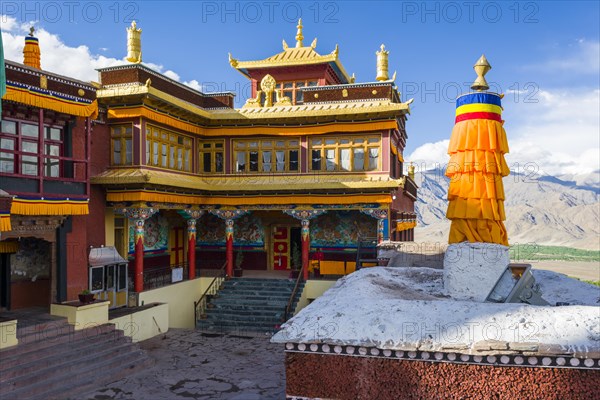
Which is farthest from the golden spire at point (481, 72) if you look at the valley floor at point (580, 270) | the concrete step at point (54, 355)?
the valley floor at point (580, 270)

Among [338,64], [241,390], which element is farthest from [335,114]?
[241,390]

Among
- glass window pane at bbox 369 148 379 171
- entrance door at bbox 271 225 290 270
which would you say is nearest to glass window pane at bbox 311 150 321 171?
glass window pane at bbox 369 148 379 171

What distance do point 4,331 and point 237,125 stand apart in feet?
42.7

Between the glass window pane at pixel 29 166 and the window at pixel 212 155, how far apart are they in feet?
27.3

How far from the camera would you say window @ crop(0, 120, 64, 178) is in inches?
544

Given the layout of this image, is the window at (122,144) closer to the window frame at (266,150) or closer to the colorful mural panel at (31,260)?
the colorful mural panel at (31,260)

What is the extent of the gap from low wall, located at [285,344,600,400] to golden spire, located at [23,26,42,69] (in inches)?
609

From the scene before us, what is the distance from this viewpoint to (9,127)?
13.9 meters

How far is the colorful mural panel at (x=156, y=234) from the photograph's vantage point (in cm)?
2084

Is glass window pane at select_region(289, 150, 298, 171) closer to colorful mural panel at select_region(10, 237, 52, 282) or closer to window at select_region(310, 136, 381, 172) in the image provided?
window at select_region(310, 136, 381, 172)

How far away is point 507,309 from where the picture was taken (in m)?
7.80

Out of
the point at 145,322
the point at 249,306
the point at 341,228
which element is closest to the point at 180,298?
the point at 249,306

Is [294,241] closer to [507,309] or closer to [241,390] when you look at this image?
[241,390]

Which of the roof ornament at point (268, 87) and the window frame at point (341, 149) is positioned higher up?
the roof ornament at point (268, 87)
